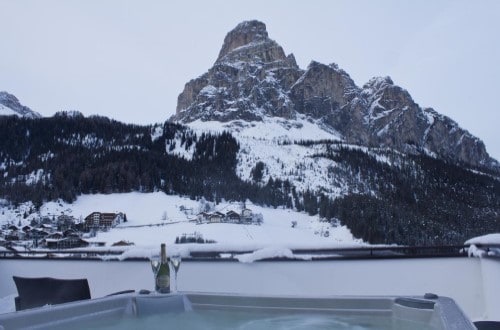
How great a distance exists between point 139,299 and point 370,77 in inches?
6590

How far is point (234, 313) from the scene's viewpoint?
200cm

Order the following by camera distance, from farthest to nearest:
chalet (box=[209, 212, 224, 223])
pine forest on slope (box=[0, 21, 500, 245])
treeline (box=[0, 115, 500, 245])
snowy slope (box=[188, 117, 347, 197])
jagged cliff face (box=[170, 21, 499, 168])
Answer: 1. jagged cliff face (box=[170, 21, 499, 168])
2. snowy slope (box=[188, 117, 347, 197])
3. pine forest on slope (box=[0, 21, 500, 245])
4. treeline (box=[0, 115, 500, 245])
5. chalet (box=[209, 212, 224, 223])

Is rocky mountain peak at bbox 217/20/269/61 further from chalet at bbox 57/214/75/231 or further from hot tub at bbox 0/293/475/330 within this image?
hot tub at bbox 0/293/475/330

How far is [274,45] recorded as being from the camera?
146m

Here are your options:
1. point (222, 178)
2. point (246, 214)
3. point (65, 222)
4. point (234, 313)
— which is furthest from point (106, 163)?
point (234, 313)

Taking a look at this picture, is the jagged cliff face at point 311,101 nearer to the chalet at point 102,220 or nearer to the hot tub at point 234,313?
the chalet at point 102,220

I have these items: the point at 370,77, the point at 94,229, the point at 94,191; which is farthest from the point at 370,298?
the point at 370,77

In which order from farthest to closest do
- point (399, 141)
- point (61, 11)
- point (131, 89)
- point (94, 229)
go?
point (399, 141)
point (131, 89)
point (94, 229)
point (61, 11)

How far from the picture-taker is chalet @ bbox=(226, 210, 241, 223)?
41.7m

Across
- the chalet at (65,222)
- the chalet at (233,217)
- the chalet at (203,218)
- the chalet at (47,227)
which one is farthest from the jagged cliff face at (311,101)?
the chalet at (47,227)

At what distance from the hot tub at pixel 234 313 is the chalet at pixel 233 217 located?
3953cm

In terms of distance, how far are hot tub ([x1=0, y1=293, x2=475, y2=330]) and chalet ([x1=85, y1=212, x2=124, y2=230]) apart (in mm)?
40729

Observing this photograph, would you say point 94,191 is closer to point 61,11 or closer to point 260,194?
point 260,194

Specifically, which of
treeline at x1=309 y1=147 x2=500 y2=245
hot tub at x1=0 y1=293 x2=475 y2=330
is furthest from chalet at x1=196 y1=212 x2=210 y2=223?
hot tub at x1=0 y1=293 x2=475 y2=330
